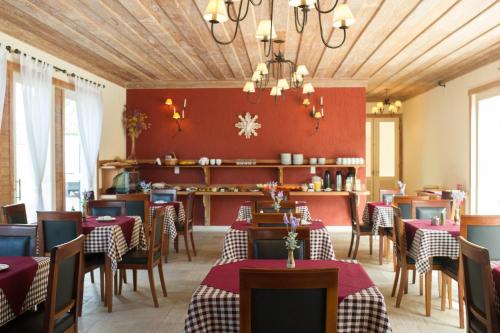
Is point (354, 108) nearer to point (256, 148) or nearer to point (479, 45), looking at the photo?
point (256, 148)

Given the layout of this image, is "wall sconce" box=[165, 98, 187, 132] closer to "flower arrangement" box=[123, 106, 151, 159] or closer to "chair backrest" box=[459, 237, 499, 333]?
"flower arrangement" box=[123, 106, 151, 159]

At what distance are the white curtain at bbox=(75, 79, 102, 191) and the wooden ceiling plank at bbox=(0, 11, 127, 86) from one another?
28cm

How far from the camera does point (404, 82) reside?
815cm

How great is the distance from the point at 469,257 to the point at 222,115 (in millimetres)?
6207

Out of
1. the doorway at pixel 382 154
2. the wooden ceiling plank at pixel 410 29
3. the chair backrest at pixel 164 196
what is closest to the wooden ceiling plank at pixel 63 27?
the chair backrest at pixel 164 196

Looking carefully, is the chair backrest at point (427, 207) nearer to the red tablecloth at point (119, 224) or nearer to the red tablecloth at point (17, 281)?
the red tablecloth at point (119, 224)

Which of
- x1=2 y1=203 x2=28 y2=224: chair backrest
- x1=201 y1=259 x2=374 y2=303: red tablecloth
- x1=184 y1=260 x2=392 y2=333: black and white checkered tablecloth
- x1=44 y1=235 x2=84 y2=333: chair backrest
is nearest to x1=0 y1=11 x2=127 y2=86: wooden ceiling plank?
x1=2 y1=203 x2=28 y2=224: chair backrest

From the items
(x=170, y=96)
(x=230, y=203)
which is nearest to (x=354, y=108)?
(x=230, y=203)

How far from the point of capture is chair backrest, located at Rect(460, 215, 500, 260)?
3.41 metres

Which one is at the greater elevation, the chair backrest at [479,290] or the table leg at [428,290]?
the chair backrest at [479,290]

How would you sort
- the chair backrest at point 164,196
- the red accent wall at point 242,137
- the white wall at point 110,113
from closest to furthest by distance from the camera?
the white wall at point 110,113, the chair backrest at point 164,196, the red accent wall at point 242,137

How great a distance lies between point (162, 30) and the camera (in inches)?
185

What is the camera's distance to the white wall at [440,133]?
7.12 meters

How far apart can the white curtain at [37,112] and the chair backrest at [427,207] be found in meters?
4.30
